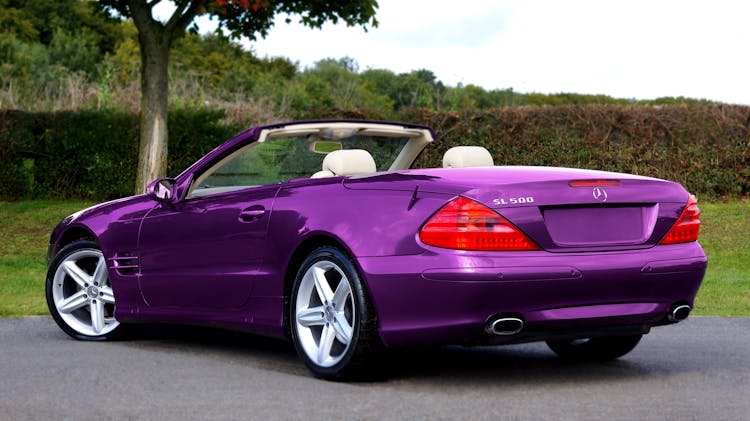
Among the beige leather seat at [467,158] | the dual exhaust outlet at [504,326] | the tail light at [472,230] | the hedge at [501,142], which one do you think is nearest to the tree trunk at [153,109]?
the hedge at [501,142]

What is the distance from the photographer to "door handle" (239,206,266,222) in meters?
6.94

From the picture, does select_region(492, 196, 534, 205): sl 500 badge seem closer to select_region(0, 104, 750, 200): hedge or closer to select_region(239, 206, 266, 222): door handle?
select_region(239, 206, 266, 222): door handle

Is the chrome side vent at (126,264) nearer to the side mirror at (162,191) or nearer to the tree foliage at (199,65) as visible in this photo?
the side mirror at (162,191)

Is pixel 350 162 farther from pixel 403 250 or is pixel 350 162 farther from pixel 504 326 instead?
pixel 504 326

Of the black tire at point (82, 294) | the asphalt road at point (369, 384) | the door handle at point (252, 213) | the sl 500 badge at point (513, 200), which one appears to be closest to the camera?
the asphalt road at point (369, 384)

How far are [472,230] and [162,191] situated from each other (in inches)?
107

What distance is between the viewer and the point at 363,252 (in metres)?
6.12

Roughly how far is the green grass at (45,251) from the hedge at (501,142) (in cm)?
62

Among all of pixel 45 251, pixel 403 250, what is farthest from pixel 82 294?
pixel 45 251

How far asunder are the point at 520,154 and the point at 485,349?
12.9 metres

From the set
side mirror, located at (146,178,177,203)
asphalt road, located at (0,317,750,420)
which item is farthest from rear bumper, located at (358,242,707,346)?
side mirror, located at (146,178,177,203)

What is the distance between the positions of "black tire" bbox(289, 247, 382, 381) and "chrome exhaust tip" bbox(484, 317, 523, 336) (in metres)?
0.63

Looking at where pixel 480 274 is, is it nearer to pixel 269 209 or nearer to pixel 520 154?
pixel 269 209

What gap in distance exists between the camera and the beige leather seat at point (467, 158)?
7.11 meters
